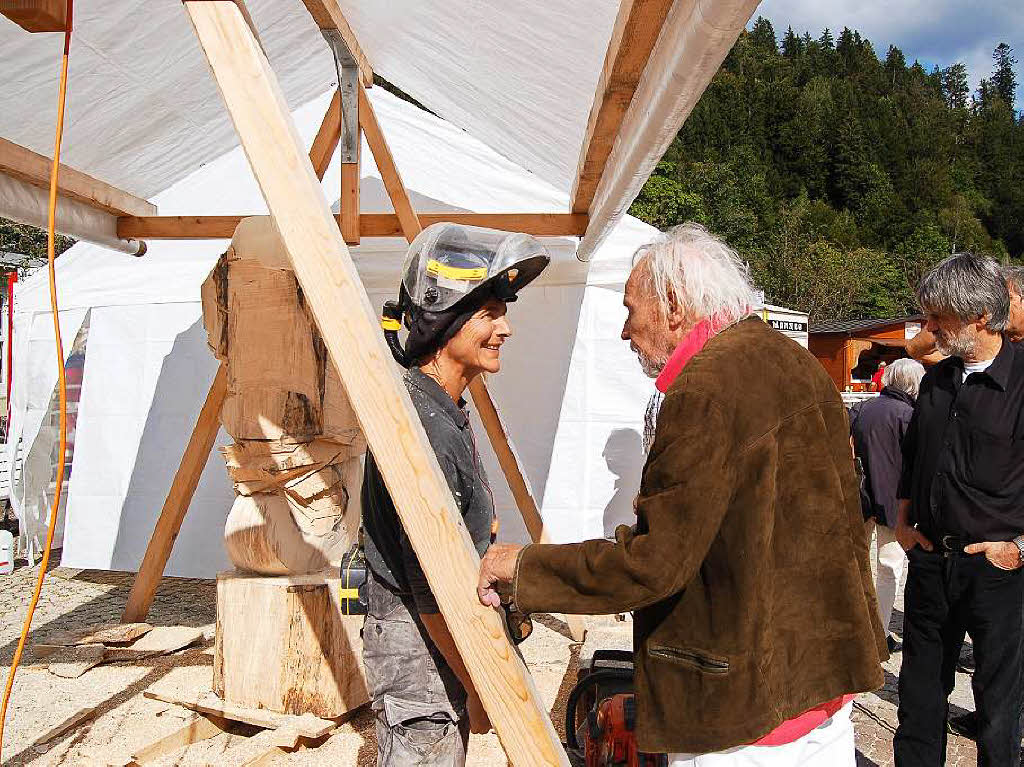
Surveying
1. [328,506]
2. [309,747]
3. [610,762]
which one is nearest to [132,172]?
[328,506]

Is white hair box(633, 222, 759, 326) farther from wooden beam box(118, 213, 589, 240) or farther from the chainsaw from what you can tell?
wooden beam box(118, 213, 589, 240)

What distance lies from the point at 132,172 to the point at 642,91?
10.9ft

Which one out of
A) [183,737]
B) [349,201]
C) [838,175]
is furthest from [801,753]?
[838,175]

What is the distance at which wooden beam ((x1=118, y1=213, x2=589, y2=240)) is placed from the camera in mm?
4258

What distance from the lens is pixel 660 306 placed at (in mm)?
1522

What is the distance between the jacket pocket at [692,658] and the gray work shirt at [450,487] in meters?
0.42

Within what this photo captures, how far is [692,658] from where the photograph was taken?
1.37m

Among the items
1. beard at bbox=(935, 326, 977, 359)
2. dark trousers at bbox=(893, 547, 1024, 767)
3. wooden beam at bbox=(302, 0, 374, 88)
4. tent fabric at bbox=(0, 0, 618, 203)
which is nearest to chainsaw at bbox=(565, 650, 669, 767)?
dark trousers at bbox=(893, 547, 1024, 767)

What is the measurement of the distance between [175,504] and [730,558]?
3.60 m

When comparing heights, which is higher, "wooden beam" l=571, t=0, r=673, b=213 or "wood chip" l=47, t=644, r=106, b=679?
"wooden beam" l=571, t=0, r=673, b=213

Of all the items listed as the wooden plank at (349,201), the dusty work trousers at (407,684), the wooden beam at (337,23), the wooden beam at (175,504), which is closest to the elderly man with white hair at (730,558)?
the dusty work trousers at (407,684)

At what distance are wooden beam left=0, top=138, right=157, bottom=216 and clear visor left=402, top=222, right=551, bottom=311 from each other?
84.0 inches

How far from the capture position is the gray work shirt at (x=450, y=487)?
153 centimetres

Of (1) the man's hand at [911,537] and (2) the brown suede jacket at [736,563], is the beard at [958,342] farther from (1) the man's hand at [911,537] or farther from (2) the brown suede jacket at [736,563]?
(2) the brown suede jacket at [736,563]
